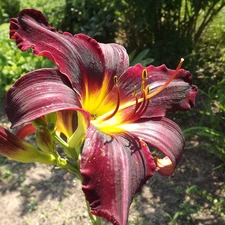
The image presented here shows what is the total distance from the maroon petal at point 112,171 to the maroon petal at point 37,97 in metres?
0.10

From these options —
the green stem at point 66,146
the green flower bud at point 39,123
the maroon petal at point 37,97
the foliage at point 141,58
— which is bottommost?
the foliage at point 141,58

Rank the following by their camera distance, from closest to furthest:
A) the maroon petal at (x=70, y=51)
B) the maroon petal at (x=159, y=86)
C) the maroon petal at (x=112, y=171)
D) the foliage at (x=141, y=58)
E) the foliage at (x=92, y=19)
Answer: the maroon petal at (x=112, y=171) → the maroon petal at (x=70, y=51) → the maroon petal at (x=159, y=86) → the foliage at (x=141, y=58) → the foliage at (x=92, y=19)

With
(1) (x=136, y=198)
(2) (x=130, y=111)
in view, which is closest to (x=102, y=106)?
(2) (x=130, y=111)

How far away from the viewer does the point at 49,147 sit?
0.85m

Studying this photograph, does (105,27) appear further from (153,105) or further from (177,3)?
(153,105)

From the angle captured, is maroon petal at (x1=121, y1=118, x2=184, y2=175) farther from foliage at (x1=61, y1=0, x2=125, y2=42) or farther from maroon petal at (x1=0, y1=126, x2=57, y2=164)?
foliage at (x1=61, y1=0, x2=125, y2=42)

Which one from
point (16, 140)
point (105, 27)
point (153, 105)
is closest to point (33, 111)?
point (16, 140)

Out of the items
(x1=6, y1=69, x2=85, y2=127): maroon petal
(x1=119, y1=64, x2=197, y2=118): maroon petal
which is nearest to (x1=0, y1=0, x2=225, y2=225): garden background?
(x1=119, y1=64, x2=197, y2=118): maroon petal

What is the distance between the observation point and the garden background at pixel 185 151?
2.19 m

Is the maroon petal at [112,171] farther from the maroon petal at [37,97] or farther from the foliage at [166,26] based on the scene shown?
the foliage at [166,26]

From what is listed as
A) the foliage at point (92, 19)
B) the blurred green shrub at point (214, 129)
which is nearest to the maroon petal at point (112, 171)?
the blurred green shrub at point (214, 129)

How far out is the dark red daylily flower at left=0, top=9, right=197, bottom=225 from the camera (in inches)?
26.9

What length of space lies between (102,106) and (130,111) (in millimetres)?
91

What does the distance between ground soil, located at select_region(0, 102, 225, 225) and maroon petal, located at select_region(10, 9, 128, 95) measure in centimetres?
140
